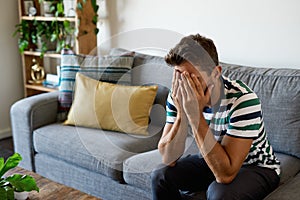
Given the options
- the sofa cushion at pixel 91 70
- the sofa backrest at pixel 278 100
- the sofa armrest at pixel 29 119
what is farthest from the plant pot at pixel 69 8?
the sofa backrest at pixel 278 100

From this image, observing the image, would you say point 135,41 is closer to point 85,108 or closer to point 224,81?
point 85,108

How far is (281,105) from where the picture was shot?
201 centimetres

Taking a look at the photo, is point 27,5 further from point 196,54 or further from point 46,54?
point 196,54

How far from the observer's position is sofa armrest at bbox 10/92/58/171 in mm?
2578

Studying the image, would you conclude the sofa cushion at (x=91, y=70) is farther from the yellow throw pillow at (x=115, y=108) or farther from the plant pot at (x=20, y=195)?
the plant pot at (x=20, y=195)

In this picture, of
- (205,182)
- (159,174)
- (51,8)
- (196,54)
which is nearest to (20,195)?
(159,174)

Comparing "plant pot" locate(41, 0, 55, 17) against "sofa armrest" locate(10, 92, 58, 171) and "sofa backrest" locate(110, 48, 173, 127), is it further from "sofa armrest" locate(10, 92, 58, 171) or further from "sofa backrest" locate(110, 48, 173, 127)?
"sofa backrest" locate(110, 48, 173, 127)

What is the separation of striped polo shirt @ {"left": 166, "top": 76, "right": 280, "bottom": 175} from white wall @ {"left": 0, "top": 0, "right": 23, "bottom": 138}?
2.24 metres

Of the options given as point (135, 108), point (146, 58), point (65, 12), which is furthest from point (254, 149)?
point (65, 12)

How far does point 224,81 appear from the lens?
1702 millimetres

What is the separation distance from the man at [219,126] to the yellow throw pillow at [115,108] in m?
0.69

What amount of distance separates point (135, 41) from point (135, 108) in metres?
0.58

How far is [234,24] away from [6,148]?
2.04m

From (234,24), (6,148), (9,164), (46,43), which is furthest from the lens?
(46,43)
